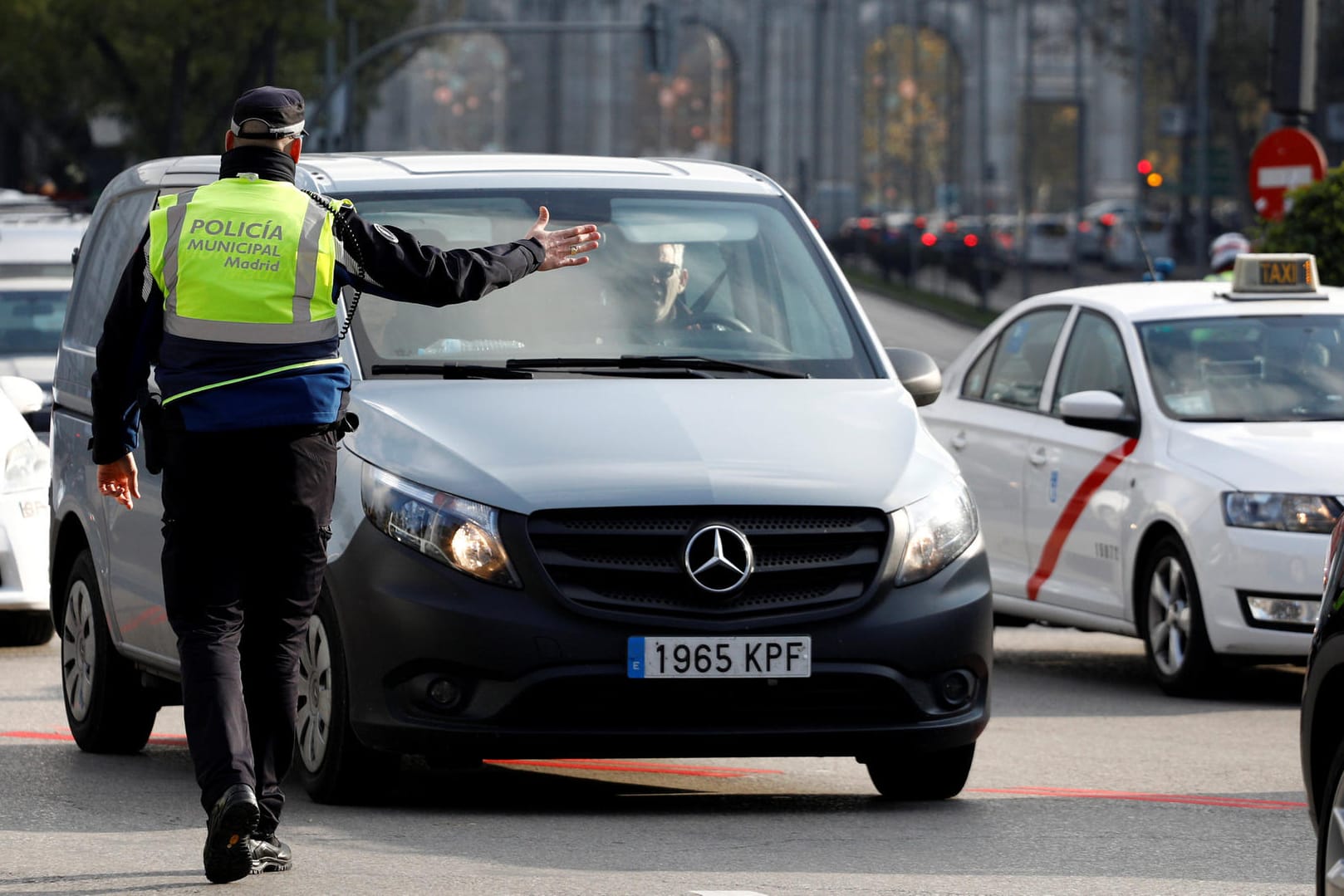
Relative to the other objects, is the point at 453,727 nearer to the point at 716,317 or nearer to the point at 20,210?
the point at 716,317

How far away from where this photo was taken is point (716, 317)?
791 cm

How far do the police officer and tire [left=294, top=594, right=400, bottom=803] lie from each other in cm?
77

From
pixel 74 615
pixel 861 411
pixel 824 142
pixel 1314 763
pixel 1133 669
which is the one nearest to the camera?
pixel 1314 763

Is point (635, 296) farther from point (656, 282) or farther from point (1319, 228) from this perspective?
point (1319, 228)

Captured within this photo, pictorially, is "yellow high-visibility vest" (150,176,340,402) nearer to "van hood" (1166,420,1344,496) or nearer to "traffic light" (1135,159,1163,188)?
"van hood" (1166,420,1344,496)

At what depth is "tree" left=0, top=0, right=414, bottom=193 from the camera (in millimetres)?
42094

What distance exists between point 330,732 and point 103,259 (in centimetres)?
250

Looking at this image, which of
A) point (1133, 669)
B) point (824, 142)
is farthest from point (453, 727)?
point (824, 142)

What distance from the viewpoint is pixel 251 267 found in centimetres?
622

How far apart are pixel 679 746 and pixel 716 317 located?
1440mm

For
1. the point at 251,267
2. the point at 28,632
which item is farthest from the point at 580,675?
the point at 28,632

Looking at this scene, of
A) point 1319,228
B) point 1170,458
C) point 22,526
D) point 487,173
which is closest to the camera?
point 487,173

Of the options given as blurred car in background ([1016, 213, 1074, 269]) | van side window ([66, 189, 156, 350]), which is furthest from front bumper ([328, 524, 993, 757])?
blurred car in background ([1016, 213, 1074, 269])

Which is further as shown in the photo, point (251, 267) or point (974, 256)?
point (974, 256)
